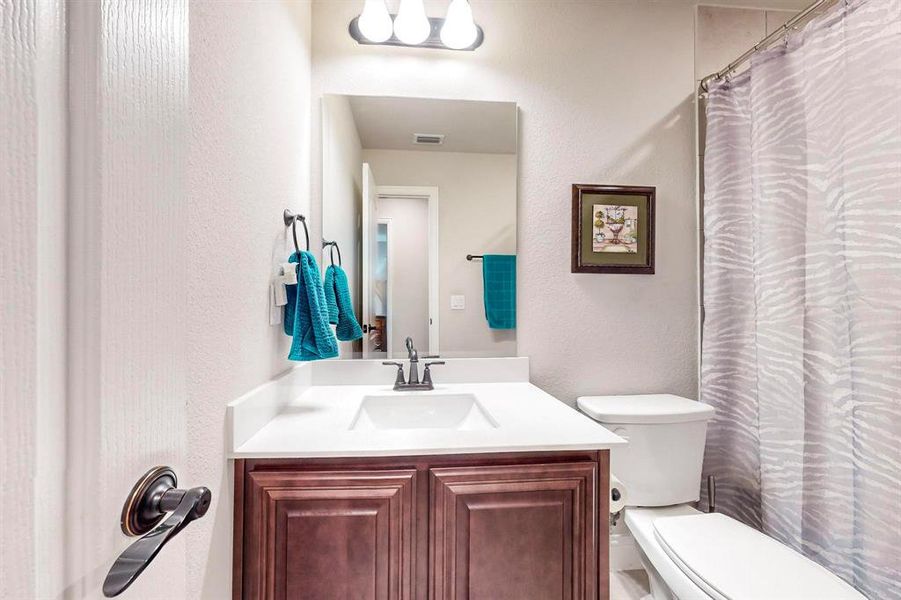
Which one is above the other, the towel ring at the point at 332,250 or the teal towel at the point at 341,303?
the towel ring at the point at 332,250

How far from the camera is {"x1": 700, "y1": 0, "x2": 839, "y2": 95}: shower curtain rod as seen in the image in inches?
48.1

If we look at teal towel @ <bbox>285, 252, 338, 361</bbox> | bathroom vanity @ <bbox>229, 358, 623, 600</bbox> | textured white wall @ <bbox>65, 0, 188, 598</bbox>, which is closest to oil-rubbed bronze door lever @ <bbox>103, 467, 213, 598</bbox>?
textured white wall @ <bbox>65, 0, 188, 598</bbox>

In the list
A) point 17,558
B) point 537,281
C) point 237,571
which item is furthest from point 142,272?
point 537,281

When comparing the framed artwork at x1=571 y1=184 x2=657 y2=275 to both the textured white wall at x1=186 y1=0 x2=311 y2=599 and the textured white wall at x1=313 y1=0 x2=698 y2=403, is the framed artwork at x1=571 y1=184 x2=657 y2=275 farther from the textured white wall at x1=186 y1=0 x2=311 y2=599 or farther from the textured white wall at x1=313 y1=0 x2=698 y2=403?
the textured white wall at x1=186 y1=0 x2=311 y2=599

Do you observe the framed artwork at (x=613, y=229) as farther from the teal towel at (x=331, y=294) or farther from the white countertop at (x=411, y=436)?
the teal towel at (x=331, y=294)

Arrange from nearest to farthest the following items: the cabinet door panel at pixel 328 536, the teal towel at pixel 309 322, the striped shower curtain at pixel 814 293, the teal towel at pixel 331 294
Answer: the cabinet door panel at pixel 328 536
the striped shower curtain at pixel 814 293
the teal towel at pixel 309 322
the teal towel at pixel 331 294

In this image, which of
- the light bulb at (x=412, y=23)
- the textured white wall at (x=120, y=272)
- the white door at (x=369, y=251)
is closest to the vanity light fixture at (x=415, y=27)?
the light bulb at (x=412, y=23)

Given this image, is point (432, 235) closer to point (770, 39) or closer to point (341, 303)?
point (341, 303)

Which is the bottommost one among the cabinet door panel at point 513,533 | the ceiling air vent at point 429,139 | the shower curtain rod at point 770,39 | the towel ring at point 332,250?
the cabinet door panel at point 513,533

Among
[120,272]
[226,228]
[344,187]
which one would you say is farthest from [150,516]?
[344,187]

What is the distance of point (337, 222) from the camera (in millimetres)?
1543

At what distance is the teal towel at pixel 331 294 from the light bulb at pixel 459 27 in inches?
38.0

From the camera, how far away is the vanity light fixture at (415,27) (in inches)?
58.2

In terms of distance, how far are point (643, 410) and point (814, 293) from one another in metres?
0.62
